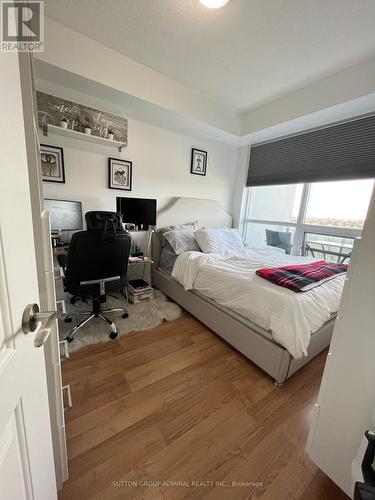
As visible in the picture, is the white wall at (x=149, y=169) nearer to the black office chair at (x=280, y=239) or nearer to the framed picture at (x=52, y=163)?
the framed picture at (x=52, y=163)

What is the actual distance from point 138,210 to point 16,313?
7.87 feet

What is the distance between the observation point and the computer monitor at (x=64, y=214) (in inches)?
90.7

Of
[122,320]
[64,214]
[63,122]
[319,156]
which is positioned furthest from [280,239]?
[63,122]

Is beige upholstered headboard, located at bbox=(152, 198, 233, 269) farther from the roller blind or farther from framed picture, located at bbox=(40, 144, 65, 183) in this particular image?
framed picture, located at bbox=(40, 144, 65, 183)

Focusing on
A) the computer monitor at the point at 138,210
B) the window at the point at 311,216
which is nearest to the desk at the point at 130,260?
the computer monitor at the point at 138,210

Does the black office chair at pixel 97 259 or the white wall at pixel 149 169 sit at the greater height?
the white wall at pixel 149 169

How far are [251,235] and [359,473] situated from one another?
11.4 feet

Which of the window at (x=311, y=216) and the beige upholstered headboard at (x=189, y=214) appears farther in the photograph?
the beige upholstered headboard at (x=189, y=214)

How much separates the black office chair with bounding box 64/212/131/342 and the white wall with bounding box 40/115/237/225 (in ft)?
3.04

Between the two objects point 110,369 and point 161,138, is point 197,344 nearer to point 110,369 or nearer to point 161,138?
point 110,369

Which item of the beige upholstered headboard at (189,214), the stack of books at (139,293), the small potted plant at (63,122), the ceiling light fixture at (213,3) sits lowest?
the stack of books at (139,293)

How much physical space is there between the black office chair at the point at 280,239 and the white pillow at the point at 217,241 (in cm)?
78

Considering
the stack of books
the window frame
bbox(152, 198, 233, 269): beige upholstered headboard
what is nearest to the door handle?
the stack of books

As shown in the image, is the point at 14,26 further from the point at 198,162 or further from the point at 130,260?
the point at 198,162
